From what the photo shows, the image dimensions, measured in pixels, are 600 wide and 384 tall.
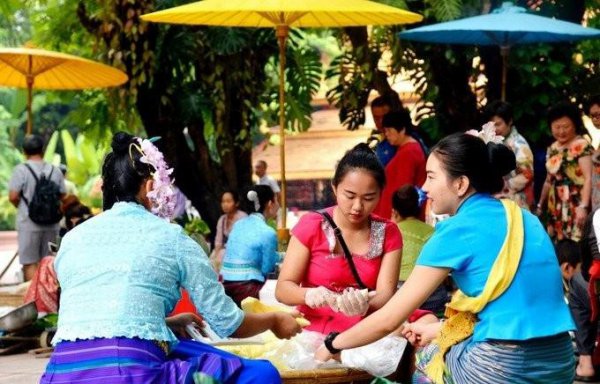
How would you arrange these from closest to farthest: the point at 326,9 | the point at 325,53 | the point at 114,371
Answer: the point at 114,371 < the point at 326,9 < the point at 325,53

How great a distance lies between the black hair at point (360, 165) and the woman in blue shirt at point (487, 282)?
783 millimetres

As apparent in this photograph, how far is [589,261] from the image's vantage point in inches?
285

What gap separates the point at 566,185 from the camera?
9133mm

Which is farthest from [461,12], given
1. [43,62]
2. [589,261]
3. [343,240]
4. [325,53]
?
[325,53]

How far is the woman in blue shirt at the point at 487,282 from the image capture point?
4.21 meters

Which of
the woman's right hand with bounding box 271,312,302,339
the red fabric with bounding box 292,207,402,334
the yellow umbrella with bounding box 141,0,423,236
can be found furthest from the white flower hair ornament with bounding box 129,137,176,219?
the yellow umbrella with bounding box 141,0,423,236

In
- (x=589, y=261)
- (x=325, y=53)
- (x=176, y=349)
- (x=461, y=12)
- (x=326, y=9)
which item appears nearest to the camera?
(x=176, y=349)

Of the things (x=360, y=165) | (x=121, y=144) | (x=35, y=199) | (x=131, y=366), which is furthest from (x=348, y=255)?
(x=35, y=199)

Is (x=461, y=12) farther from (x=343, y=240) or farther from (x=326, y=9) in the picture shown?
(x=343, y=240)

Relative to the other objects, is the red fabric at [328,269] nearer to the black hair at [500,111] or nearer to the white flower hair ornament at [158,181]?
the white flower hair ornament at [158,181]

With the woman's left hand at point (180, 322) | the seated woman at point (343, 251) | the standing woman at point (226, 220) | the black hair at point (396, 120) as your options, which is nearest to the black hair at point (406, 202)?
the black hair at point (396, 120)

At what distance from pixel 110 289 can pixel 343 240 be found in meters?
1.36

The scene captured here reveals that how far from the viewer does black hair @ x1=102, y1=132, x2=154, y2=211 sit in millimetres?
4359

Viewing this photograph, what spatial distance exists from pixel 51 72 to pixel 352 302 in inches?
304
